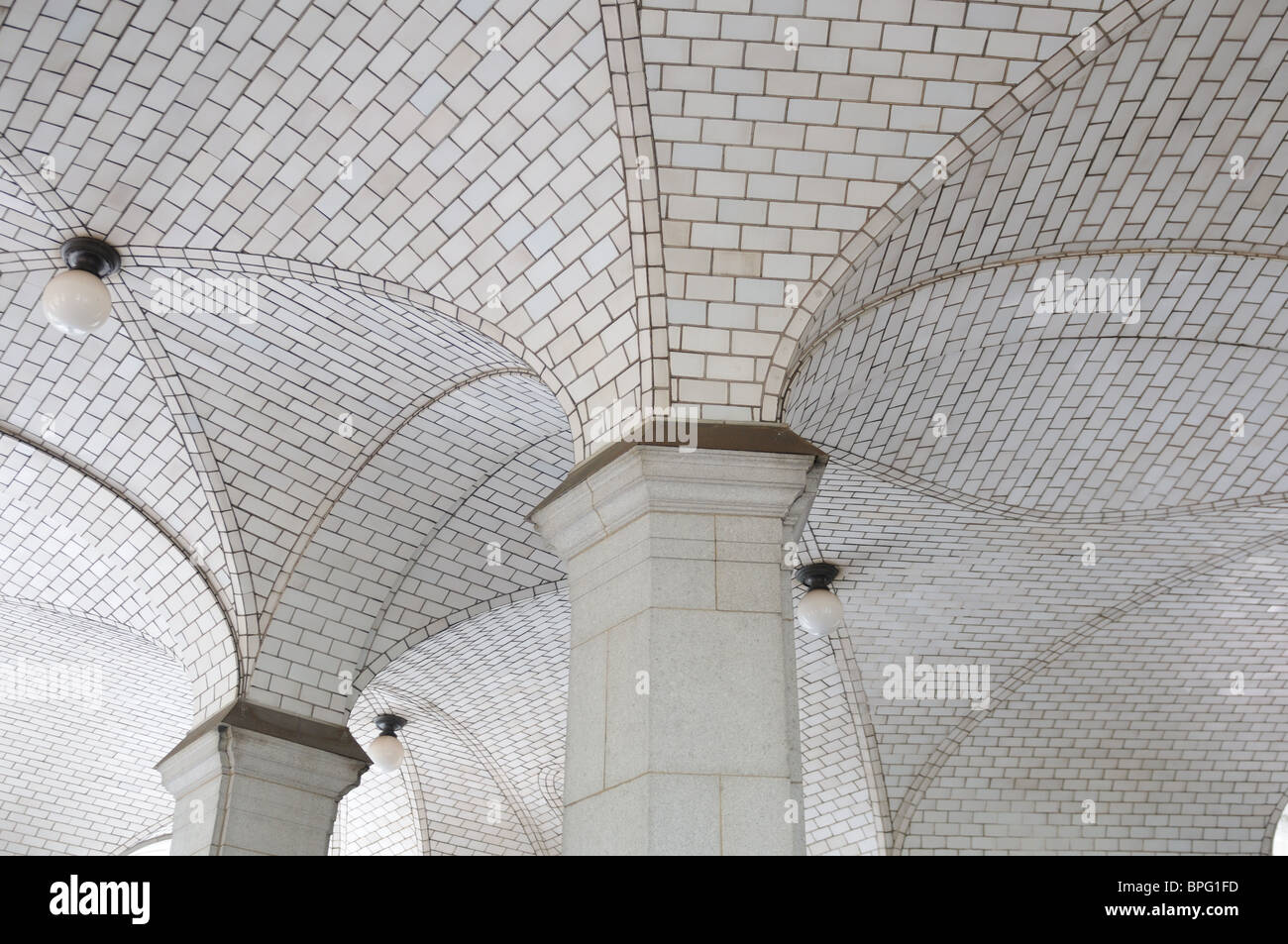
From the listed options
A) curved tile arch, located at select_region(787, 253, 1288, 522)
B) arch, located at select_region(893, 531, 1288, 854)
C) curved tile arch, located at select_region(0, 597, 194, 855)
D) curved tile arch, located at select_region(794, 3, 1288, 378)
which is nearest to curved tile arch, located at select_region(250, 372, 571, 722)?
curved tile arch, located at select_region(787, 253, 1288, 522)

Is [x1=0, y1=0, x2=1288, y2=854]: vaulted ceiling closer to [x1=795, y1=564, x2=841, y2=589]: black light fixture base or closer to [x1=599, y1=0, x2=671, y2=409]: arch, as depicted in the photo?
[x1=599, y1=0, x2=671, y2=409]: arch

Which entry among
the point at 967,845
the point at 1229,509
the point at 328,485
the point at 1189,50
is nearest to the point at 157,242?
the point at 328,485

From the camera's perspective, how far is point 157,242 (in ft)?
22.5

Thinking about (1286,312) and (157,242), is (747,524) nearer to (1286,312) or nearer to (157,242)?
(157,242)

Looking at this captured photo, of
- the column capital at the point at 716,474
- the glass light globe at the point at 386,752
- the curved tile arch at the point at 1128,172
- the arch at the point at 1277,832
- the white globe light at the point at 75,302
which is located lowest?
the arch at the point at 1277,832

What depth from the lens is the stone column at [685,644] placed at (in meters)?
4.80

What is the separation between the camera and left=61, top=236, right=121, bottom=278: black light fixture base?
22.5 feet

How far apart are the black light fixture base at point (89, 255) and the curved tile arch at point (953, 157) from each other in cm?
370

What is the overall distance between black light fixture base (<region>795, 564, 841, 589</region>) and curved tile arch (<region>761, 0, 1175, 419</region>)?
485 centimetres

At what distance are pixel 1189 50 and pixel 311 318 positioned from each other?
4.72 metres

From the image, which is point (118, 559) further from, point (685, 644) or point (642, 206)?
point (685, 644)

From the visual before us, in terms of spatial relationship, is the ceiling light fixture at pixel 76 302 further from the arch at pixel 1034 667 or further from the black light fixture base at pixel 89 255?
the arch at pixel 1034 667

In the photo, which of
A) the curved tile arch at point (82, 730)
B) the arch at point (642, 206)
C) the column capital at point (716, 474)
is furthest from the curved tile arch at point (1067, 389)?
the curved tile arch at point (82, 730)

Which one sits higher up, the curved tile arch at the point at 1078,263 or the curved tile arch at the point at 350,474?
the curved tile arch at the point at 1078,263
